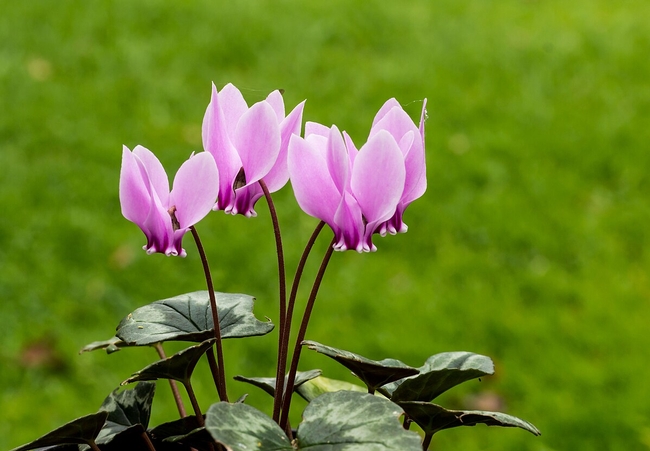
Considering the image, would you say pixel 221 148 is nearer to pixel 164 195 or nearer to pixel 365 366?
pixel 164 195

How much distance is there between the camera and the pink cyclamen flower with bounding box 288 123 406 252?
2.44 feet

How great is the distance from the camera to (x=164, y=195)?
81cm

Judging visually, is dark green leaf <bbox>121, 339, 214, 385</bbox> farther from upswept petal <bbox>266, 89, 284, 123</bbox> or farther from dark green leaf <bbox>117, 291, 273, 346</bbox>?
upswept petal <bbox>266, 89, 284, 123</bbox>

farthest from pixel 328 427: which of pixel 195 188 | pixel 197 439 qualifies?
pixel 195 188

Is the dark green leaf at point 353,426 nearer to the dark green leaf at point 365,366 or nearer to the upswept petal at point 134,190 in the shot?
the dark green leaf at point 365,366

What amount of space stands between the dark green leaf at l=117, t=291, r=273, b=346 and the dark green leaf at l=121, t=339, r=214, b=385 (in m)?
0.02

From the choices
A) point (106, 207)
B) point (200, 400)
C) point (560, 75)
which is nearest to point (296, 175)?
point (200, 400)

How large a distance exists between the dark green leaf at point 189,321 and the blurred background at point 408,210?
0.71 m

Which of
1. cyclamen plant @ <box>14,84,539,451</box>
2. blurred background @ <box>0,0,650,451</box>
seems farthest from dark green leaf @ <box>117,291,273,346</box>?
blurred background @ <box>0,0,650,451</box>

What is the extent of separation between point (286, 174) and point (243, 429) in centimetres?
28

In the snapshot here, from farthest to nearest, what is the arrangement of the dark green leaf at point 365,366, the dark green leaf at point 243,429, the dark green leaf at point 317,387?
1. the dark green leaf at point 317,387
2. the dark green leaf at point 365,366
3. the dark green leaf at point 243,429

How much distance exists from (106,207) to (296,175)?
2.52m

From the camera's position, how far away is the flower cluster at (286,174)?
753 millimetres

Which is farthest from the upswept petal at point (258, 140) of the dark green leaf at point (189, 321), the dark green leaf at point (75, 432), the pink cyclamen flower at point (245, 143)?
the dark green leaf at point (75, 432)
